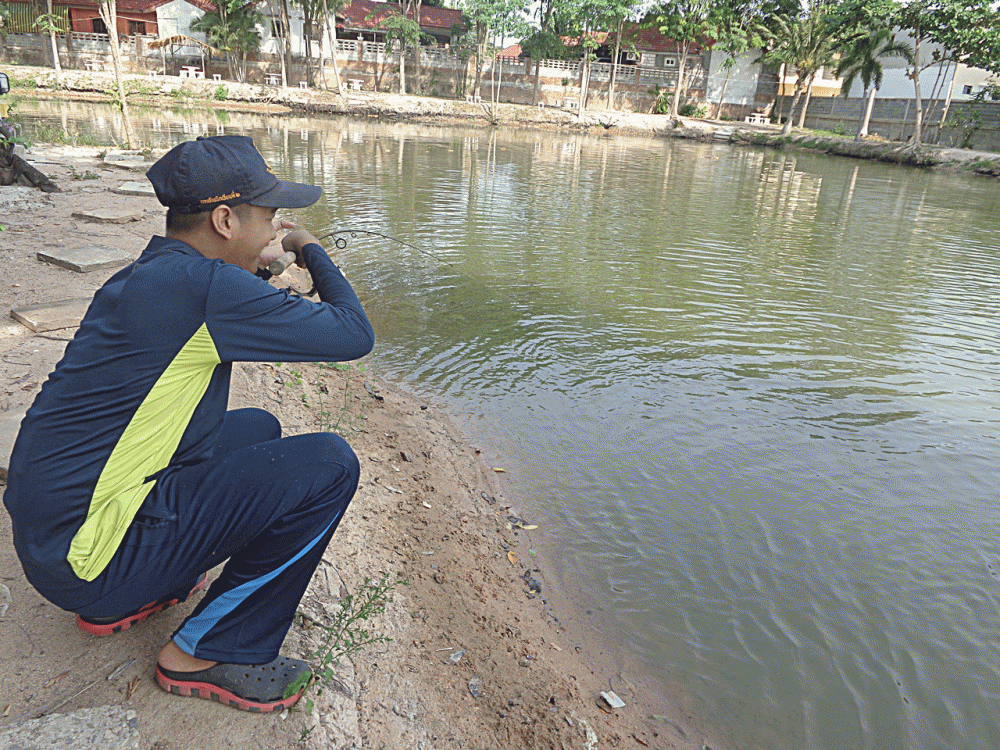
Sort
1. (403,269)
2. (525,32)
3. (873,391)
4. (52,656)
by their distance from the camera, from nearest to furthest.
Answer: (52,656) → (873,391) → (403,269) → (525,32)

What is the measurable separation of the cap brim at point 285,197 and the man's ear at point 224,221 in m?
0.07

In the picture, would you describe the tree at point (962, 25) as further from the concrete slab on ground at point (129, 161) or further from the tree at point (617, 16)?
the concrete slab on ground at point (129, 161)

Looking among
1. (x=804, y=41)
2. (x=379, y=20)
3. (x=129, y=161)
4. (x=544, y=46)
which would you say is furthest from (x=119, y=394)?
(x=379, y=20)

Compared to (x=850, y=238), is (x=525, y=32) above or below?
above

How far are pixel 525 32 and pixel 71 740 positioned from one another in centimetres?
4572

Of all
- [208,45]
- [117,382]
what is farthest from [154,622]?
[208,45]

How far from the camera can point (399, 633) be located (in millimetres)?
2770

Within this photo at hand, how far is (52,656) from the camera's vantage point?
6.89 ft

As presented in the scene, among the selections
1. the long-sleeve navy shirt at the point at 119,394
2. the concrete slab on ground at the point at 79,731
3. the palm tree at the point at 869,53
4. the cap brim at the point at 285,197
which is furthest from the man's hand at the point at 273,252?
the palm tree at the point at 869,53

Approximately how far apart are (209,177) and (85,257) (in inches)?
199

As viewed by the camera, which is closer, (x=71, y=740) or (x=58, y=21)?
(x=71, y=740)

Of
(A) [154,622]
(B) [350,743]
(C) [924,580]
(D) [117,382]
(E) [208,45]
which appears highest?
(E) [208,45]

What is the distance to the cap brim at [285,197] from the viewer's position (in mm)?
1998

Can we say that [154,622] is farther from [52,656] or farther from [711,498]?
[711,498]
